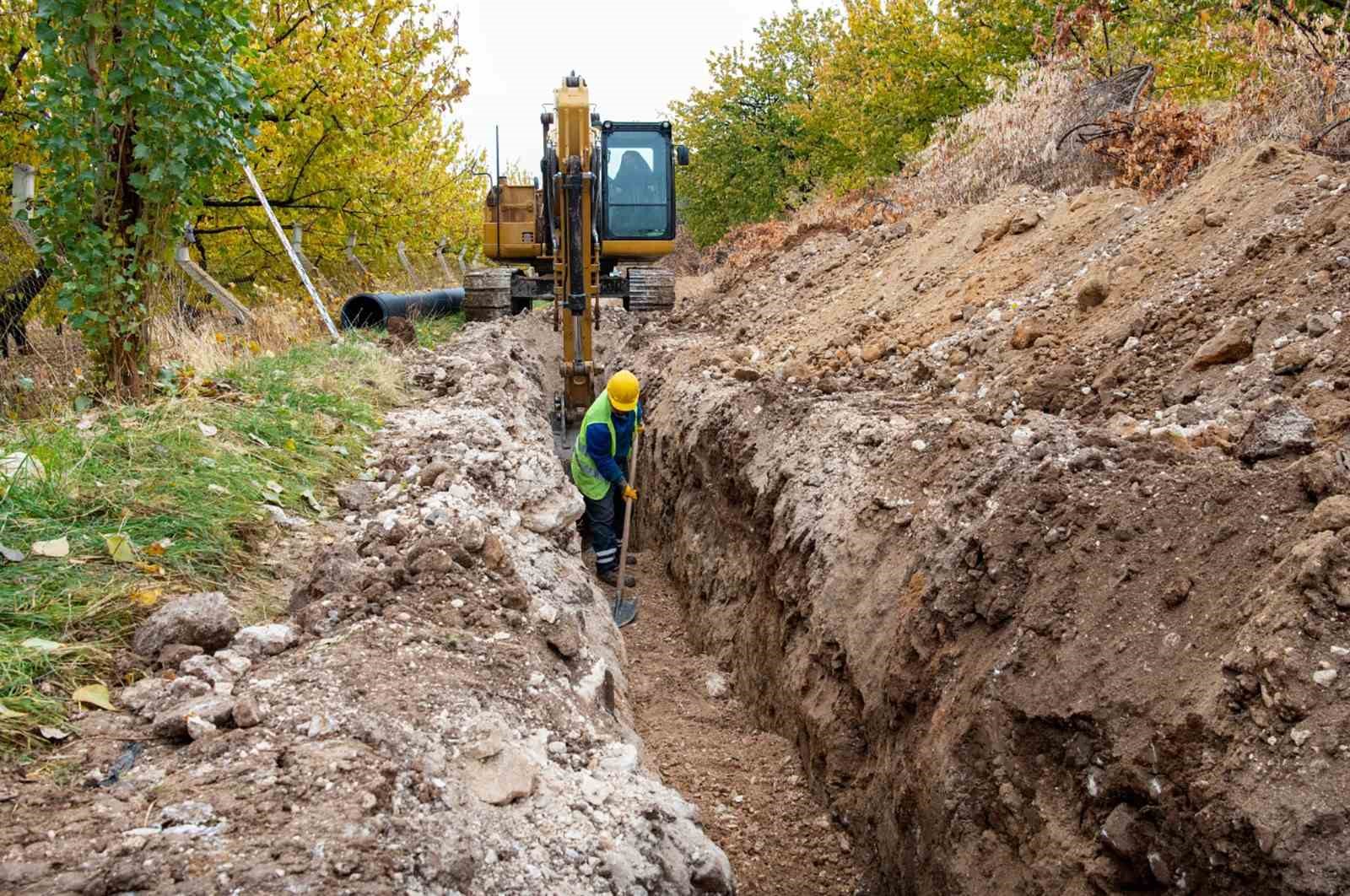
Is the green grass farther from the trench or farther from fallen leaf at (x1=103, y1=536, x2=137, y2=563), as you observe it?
fallen leaf at (x1=103, y1=536, x2=137, y2=563)

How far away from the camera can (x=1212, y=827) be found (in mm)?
3094

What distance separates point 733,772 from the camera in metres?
6.00

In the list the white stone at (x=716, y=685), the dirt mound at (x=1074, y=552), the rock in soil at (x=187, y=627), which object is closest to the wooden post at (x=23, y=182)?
the rock in soil at (x=187, y=627)

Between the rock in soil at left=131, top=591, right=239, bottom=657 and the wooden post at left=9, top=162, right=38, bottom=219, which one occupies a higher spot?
the wooden post at left=9, top=162, right=38, bottom=219

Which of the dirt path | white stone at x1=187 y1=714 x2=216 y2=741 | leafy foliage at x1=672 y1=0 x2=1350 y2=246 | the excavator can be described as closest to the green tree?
leafy foliage at x1=672 y1=0 x2=1350 y2=246

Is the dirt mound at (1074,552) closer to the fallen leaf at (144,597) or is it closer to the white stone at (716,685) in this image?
the white stone at (716,685)

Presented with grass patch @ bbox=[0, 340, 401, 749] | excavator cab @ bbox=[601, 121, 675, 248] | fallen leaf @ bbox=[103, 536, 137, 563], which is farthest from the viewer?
excavator cab @ bbox=[601, 121, 675, 248]

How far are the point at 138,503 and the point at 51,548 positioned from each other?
0.60m

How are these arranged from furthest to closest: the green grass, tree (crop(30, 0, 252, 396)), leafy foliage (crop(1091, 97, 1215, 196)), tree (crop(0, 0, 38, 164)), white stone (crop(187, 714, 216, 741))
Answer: the green grass
leafy foliage (crop(1091, 97, 1215, 196))
tree (crop(0, 0, 38, 164))
tree (crop(30, 0, 252, 396))
white stone (crop(187, 714, 216, 741))

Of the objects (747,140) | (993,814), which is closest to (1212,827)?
(993,814)

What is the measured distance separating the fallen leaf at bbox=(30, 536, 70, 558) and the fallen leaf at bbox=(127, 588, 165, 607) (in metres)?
0.36

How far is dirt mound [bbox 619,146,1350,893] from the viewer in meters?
3.25

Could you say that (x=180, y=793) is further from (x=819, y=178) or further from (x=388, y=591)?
(x=819, y=178)

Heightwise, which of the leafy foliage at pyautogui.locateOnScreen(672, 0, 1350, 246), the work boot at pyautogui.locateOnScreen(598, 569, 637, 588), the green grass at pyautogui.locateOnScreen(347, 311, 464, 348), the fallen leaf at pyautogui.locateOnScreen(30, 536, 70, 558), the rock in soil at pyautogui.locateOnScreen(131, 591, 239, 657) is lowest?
the work boot at pyautogui.locateOnScreen(598, 569, 637, 588)
